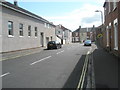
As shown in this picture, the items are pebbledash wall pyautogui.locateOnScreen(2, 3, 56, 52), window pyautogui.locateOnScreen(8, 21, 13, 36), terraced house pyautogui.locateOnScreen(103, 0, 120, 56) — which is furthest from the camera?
window pyautogui.locateOnScreen(8, 21, 13, 36)

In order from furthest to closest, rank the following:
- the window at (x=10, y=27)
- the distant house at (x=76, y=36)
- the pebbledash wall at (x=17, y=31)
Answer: the distant house at (x=76, y=36) → the window at (x=10, y=27) → the pebbledash wall at (x=17, y=31)

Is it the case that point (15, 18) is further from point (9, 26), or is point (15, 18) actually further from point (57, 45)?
point (57, 45)

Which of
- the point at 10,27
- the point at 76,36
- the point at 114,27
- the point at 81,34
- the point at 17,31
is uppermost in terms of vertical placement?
the point at 81,34

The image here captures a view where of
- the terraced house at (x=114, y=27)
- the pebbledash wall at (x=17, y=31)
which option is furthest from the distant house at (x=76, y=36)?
the terraced house at (x=114, y=27)

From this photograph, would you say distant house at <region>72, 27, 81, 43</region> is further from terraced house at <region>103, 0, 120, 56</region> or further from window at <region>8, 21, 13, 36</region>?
terraced house at <region>103, 0, 120, 56</region>

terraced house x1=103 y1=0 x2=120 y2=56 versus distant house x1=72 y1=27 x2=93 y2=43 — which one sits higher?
distant house x1=72 y1=27 x2=93 y2=43

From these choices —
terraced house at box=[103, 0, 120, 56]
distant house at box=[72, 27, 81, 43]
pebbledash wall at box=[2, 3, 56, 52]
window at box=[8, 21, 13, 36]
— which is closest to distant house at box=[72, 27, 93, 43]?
distant house at box=[72, 27, 81, 43]

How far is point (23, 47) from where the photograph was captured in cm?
2662

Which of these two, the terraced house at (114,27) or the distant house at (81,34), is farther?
the distant house at (81,34)

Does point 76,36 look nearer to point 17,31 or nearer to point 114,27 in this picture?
point 17,31

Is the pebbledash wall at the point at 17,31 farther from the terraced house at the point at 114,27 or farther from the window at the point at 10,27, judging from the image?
the terraced house at the point at 114,27

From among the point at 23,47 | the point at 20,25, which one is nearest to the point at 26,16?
the point at 20,25

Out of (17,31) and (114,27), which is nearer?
(114,27)

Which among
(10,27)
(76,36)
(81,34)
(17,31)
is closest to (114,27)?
(10,27)
